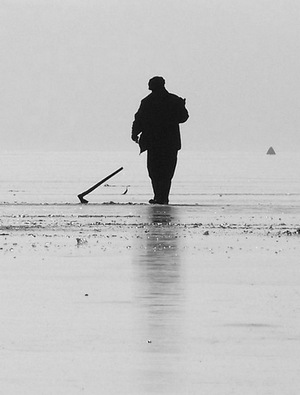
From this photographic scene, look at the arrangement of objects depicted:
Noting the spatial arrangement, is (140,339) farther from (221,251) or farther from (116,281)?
(221,251)

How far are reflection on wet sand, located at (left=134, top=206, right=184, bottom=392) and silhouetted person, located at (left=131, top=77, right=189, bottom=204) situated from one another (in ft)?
27.5

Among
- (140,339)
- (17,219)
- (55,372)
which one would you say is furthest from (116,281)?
(17,219)

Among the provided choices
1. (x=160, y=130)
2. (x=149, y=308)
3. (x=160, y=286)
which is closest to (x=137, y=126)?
(x=160, y=130)

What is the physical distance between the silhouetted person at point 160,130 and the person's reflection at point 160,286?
7508 mm

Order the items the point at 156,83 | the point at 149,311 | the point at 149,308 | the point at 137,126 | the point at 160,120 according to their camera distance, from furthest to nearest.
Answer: the point at 137,126 → the point at 160,120 → the point at 156,83 → the point at 149,308 → the point at 149,311

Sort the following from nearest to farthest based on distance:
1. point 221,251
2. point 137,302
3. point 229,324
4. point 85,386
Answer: point 85,386 → point 229,324 → point 137,302 → point 221,251

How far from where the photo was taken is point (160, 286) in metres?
12.6

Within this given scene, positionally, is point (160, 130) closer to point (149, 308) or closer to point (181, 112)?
point (181, 112)

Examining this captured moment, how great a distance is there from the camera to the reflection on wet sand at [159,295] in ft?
29.8

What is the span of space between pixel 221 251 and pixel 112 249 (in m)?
1.18

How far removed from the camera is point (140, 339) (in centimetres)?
948

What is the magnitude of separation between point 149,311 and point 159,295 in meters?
1.05

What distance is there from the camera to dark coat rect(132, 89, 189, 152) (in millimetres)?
28594

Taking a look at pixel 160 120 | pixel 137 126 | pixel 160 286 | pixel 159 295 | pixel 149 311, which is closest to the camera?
pixel 149 311
